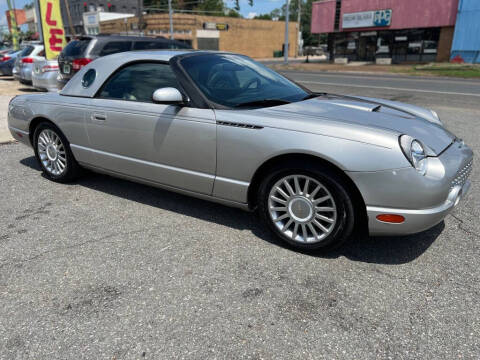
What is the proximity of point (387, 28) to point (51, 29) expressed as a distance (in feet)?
92.7

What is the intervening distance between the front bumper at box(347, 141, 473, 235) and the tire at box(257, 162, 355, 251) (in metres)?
0.16

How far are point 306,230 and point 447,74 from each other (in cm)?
2218

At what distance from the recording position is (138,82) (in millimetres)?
3844

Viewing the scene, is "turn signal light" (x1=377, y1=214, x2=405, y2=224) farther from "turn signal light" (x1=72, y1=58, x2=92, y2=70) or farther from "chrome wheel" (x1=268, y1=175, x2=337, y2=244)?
"turn signal light" (x1=72, y1=58, x2=92, y2=70)

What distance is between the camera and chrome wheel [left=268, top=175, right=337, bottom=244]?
2926mm

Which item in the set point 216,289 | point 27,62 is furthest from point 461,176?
point 27,62

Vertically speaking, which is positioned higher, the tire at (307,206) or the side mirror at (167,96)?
the side mirror at (167,96)

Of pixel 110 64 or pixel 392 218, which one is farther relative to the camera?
pixel 110 64

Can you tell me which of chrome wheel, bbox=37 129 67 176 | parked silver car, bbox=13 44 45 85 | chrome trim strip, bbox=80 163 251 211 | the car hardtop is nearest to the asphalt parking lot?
chrome trim strip, bbox=80 163 251 211

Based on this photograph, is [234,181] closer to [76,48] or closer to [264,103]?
[264,103]

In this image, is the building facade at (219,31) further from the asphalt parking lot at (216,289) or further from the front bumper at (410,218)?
the front bumper at (410,218)

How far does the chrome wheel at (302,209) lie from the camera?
293 centimetres

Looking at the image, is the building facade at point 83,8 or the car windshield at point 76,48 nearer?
the car windshield at point 76,48

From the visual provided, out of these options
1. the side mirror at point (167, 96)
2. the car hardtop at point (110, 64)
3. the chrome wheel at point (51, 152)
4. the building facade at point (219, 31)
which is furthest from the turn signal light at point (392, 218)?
the building facade at point (219, 31)
